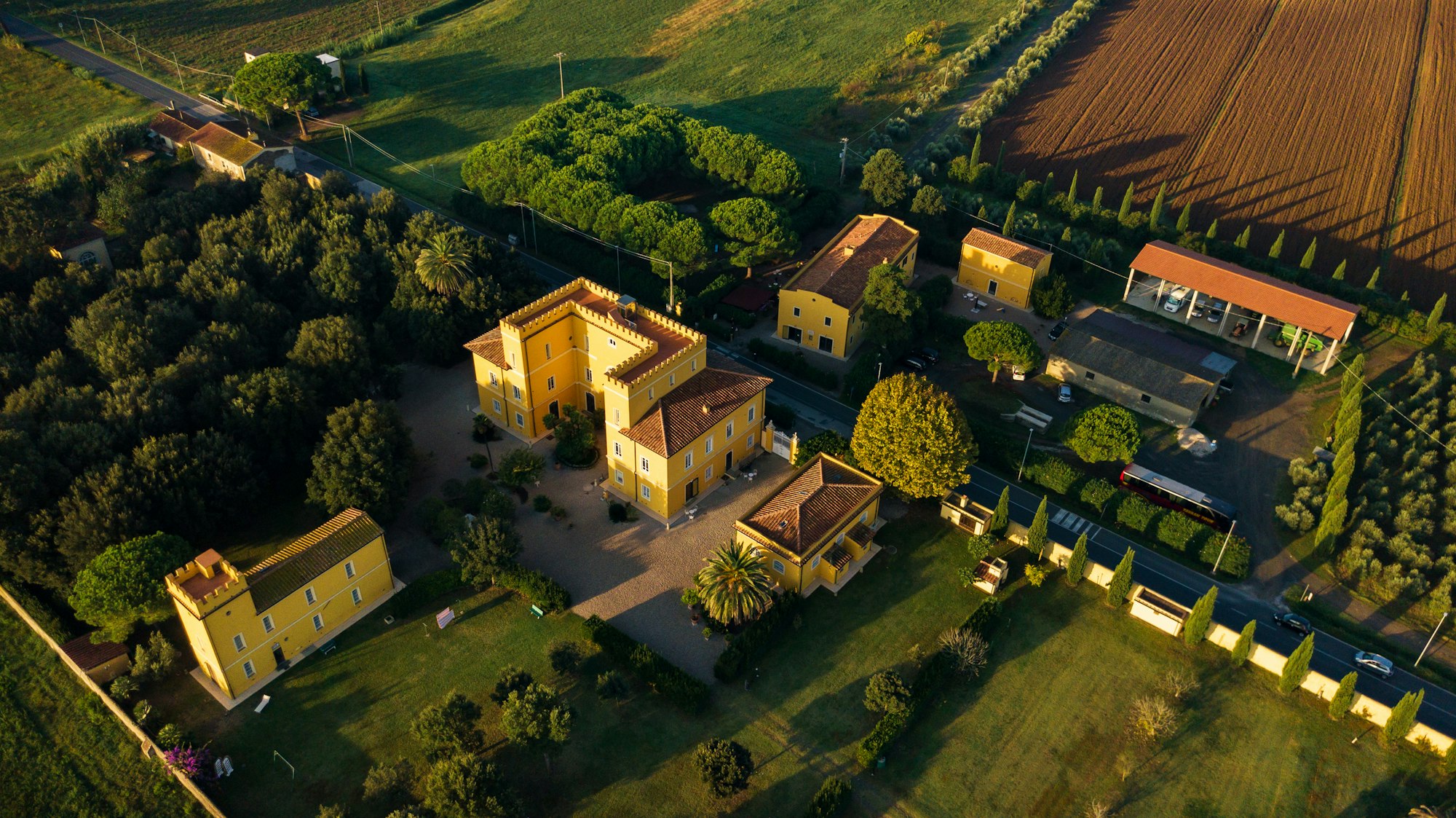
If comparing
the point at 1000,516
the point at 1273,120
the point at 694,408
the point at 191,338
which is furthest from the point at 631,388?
the point at 1273,120

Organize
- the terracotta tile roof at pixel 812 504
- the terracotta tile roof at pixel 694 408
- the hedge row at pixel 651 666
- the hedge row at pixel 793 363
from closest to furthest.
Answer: the hedge row at pixel 651 666 < the terracotta tile roof at pixel 812 504 < the terracotta tile roof at pixel 694 408 < the hedge row at pixel 793 363

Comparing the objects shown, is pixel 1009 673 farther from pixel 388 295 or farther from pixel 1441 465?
pixel 388 295

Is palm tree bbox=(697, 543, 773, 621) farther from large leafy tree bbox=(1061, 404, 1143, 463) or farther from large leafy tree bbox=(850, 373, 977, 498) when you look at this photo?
large leafy tree bbox=(1061, 404, 1143, 463)

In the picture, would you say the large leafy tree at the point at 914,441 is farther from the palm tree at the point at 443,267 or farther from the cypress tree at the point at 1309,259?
the cypress tree at the point at 1309,259

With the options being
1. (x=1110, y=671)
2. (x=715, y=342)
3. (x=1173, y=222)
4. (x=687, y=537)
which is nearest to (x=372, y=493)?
(x=687, y=537)

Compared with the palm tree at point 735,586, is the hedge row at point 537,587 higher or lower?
lower

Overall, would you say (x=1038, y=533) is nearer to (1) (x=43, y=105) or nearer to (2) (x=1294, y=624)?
(2) (x=1294, y=624)

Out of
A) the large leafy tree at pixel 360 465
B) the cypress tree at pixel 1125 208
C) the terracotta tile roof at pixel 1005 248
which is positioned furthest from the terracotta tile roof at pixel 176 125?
the cypress tree at pixel 1125 208
